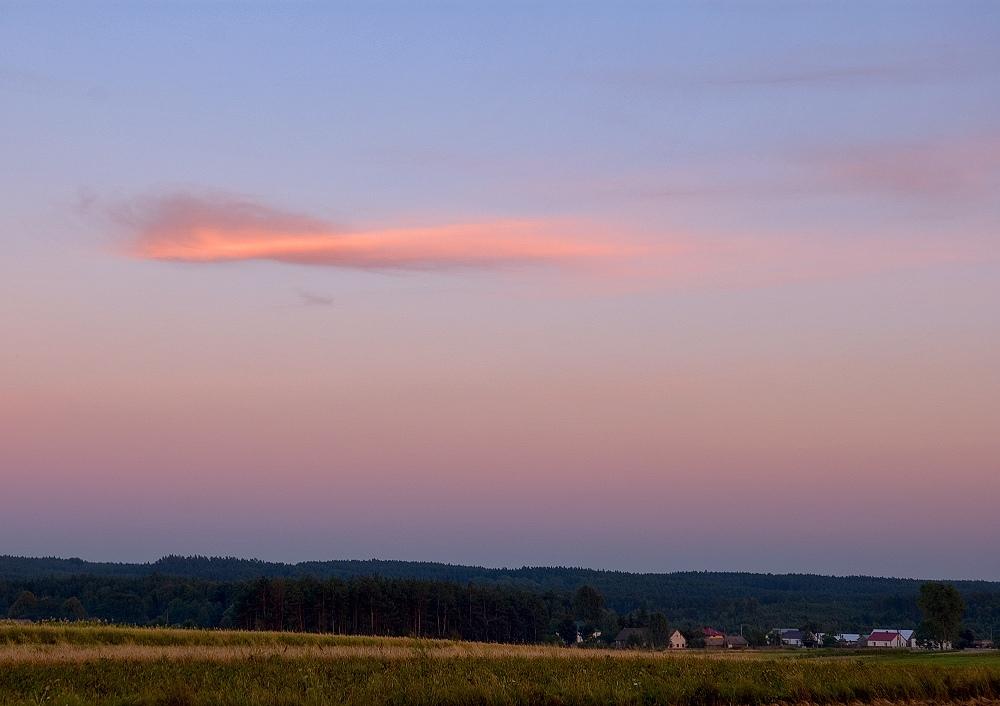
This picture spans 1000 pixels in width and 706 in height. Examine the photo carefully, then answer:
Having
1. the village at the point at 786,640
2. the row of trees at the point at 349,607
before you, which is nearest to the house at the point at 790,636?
the village at the point at 786,640

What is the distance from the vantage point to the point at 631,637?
145750 millimetres

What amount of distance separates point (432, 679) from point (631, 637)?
390ft

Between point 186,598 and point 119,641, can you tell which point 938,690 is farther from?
point 186,598

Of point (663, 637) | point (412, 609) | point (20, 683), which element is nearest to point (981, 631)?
point (663, 637)

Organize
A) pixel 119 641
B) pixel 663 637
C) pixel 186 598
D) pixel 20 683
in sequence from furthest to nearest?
pixel 663 637, pixel 186 598, pixel 119 641, pixel 20 683

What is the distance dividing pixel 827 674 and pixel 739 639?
13155 cm

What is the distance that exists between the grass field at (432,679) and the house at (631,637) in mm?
97362

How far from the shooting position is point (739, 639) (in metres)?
163

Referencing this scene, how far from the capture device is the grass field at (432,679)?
28234 millimetres

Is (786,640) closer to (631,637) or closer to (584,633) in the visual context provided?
(584,633)

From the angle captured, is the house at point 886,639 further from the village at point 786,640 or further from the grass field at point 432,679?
the grass field at point 432,679

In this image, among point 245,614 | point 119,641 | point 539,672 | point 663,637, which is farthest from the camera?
point 663,637

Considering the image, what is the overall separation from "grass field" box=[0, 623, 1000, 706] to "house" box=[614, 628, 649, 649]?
9736 cm

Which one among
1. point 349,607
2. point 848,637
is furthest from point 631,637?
point 848,637
